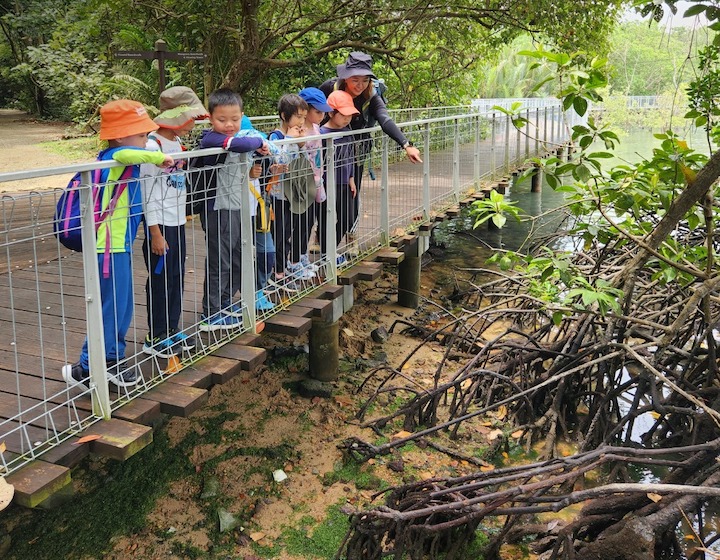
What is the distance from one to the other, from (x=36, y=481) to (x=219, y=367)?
126 cm

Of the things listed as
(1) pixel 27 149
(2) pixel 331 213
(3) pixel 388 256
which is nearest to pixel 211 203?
(2) pixel 331 213

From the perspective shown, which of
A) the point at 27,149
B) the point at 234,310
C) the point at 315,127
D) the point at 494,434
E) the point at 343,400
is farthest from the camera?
the point at 27,149

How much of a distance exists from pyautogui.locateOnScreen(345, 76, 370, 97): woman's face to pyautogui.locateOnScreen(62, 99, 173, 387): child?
2.21 metres

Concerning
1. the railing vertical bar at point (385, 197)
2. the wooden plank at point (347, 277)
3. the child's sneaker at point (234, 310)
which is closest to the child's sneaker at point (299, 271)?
the wooden plank at point (347, 277)

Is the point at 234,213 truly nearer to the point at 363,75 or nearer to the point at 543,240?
the point at 363,75

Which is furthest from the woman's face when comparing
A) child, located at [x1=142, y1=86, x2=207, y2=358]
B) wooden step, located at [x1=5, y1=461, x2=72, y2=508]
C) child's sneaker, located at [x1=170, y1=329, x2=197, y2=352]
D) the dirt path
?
the dirt path

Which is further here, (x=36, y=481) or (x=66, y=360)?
(x=66, y=360)

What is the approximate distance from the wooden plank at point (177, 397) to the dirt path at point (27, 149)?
4.91 meters

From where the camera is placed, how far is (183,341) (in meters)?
3.96

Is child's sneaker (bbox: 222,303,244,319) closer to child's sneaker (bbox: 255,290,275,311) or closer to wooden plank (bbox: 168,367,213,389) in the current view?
child's sneaker (bbox: 255,290,275,311)

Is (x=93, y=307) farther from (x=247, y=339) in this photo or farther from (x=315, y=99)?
(x=315, y=99)

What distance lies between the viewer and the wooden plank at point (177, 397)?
338cm

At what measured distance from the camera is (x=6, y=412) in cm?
310

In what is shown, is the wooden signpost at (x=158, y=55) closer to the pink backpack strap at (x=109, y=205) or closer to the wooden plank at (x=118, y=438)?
the pink backpack strap at (x=109, y=205)
